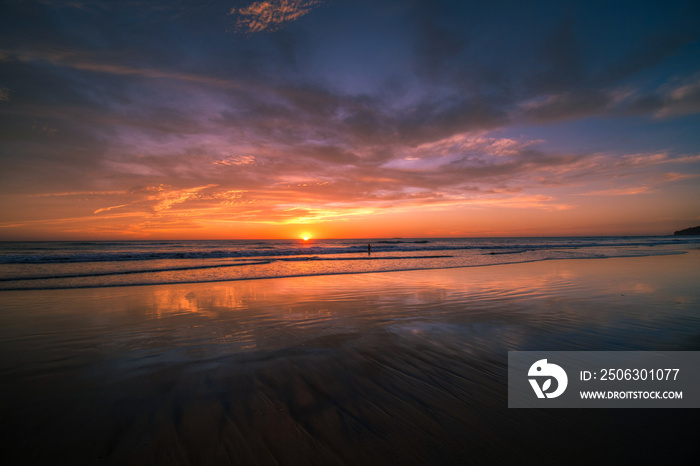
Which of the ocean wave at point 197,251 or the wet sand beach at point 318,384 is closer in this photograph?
the wet sand beach at point 318,384

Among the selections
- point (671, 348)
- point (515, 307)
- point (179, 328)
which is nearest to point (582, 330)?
point (671, 348)

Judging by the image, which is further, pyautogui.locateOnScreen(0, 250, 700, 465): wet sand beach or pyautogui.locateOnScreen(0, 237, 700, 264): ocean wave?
pyautogui.locateOnScreen(0, 237, 700, 264): ocean wave

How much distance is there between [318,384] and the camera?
4316mm

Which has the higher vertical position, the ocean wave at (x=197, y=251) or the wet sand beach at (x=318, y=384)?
the ocean wave at (x=197, y=251)

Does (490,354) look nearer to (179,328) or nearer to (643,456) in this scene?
(643,456)

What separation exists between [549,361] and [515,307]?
4112mm

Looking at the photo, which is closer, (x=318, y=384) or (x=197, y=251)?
(x=318, y=384)

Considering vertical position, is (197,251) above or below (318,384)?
above

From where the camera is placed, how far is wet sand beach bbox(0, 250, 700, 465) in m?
2.96

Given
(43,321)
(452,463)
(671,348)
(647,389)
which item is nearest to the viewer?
(452,463)

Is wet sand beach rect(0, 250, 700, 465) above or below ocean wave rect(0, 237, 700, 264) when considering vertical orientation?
below

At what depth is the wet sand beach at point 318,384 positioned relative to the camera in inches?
117

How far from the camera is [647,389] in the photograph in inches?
161

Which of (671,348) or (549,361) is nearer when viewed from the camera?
(549,361)
